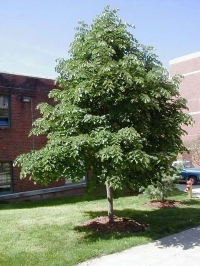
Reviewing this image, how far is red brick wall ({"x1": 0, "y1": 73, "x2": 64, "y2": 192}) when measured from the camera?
14.0 m

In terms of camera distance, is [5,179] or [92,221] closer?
[92,221]

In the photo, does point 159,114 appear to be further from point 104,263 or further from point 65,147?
point 104,263

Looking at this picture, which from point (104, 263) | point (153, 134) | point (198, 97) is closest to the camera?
point (104, 263)

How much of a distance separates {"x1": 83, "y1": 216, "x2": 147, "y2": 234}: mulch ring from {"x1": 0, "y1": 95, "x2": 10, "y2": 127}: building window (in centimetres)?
724

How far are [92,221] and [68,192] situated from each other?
23.2ft

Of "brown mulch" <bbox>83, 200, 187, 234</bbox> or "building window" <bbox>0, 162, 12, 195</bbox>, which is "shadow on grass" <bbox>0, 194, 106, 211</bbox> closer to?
"building window" <bbox>0, 162, 12, 195</bbox>

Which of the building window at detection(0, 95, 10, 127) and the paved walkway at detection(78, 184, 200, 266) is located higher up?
the building window at detection(0, 95, 10, 127)

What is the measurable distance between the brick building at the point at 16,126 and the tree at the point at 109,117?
6086 mm

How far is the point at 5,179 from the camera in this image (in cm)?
1406

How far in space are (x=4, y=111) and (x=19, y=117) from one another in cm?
74

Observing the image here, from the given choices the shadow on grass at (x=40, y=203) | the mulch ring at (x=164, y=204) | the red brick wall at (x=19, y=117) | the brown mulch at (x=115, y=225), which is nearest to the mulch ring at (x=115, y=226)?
the brown mulch at (x=115, y=225)

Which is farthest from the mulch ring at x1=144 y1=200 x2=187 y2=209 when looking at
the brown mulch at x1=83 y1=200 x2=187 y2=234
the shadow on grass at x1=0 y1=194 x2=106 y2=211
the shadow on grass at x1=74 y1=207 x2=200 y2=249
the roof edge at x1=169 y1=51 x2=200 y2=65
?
the roof edge at x1=169 y1=51 x2=200 y2=65

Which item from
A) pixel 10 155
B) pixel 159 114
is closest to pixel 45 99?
pixel 10 155

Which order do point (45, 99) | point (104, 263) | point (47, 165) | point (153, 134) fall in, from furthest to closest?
point (45, 99), point (153, 134), point (47, 165), point (104, 263)
